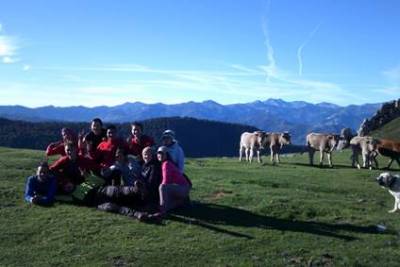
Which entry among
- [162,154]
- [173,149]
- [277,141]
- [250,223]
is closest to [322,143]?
[277,141]

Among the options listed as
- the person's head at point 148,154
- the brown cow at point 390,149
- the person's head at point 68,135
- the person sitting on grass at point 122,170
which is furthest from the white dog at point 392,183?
the brown cow at point 390,149

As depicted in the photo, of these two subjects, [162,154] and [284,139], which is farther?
[284,139]

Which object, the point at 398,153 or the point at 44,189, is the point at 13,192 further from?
the point at 398,153

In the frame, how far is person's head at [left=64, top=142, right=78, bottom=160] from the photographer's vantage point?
19516 mm

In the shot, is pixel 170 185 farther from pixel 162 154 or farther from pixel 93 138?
pixel 93 138

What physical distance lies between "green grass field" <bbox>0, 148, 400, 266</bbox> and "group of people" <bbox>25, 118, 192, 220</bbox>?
484mm

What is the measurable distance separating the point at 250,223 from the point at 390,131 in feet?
239

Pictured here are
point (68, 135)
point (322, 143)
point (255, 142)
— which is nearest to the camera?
point (68, 135)

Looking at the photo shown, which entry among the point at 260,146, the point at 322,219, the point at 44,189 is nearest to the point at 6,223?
the point at 44,189

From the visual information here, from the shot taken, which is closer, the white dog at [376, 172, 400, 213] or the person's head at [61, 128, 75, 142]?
the person's head at [61, 128, 75, 142]

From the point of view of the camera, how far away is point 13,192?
20.5m

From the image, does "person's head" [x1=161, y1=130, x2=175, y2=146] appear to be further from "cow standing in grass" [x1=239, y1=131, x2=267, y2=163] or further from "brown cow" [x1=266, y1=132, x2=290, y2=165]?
"cow standing in grass" [x1=239, y1=131, x2=267, y2=163]

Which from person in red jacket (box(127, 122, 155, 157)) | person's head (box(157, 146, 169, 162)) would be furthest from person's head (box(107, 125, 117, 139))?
person's head (box(157, 146, 169, 162))

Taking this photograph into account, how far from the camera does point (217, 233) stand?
16266 millimetres
